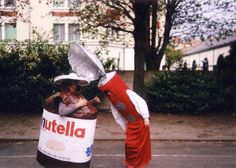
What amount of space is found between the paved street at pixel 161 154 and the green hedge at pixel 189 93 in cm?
500

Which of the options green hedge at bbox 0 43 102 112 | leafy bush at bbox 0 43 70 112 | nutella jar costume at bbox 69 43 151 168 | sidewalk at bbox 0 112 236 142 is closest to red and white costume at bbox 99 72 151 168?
nutella jar costume at bbox 69 43 151 168

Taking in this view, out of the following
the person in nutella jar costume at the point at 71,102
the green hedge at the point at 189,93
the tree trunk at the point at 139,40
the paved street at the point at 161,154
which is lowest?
the paved street at the point at 161,154

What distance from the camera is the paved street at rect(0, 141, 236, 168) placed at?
909 cm

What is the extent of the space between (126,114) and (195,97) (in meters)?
10.2

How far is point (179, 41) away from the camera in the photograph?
80.2 feet

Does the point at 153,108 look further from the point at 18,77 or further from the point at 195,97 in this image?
the point at 18,77

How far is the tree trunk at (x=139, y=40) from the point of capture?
17.2 metres

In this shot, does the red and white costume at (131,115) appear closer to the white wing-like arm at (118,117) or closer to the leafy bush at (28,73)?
the white wing-like arm at (118,117)

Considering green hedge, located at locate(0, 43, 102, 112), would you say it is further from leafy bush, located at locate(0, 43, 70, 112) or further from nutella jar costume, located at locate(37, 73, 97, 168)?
nutella jar costume, located at locate(37, 73, 97, 168)

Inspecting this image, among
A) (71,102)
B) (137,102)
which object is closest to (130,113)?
(137,102)

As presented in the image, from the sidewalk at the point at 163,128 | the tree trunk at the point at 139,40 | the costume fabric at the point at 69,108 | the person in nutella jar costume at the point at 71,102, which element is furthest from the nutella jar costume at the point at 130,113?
the tree trunk at the point at 139,40

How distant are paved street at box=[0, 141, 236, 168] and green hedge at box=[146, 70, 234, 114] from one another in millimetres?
4996

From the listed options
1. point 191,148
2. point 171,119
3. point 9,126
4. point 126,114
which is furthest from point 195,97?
point 126,114

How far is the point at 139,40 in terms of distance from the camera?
1753 centimetres
